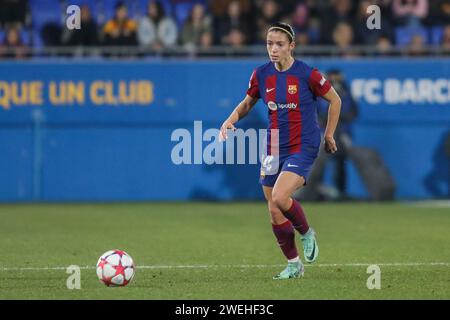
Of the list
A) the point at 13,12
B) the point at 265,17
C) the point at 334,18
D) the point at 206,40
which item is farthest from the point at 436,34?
the point at 13,12

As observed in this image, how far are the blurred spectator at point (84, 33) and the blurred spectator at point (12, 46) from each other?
34.1 inches

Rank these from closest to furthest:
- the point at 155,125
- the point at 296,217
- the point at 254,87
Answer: the point at 296,217 < the point at 254,87 < the point at 155,125

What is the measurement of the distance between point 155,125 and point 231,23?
96.8 inches

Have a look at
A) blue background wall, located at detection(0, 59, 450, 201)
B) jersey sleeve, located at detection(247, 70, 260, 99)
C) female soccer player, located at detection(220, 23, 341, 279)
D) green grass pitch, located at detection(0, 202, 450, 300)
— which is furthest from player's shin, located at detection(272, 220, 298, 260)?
blue background wall, located at detection(0, 59, 450, 201)

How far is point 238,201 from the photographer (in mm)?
21719

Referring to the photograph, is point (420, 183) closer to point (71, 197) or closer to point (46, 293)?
point (71, 197)

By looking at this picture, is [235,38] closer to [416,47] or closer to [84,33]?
[84,33]

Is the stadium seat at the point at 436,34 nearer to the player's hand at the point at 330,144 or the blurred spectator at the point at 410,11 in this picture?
the blurred spectator at the point at 410,11

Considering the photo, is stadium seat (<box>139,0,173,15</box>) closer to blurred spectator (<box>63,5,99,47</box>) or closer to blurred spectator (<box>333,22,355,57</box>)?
blurred spectator (<box>63,5,99,47</box>)

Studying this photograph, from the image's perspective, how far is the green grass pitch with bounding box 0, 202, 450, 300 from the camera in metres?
9.62

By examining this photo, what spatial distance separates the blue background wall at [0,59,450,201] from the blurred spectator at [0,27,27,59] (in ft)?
1.11

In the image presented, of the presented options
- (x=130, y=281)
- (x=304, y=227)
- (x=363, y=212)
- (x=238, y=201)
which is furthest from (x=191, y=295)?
(x=238, y=201)

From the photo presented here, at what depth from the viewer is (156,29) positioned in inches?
854

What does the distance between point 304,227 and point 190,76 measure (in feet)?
37.0
